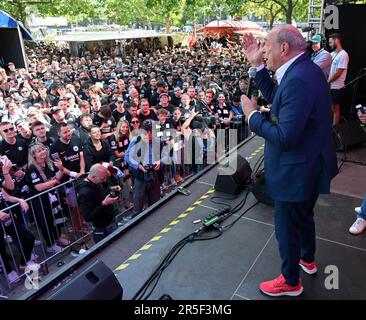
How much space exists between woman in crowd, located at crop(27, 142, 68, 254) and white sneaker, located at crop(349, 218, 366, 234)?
381cm

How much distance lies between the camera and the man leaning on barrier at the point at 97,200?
425 centimetres

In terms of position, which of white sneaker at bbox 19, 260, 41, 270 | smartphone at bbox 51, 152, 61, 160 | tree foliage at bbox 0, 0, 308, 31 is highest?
tree foliage at bbox 0, 0, 308, 31

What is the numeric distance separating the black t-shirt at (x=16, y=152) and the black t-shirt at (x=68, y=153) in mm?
639

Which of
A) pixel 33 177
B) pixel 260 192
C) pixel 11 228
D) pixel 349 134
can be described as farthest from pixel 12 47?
pixel 260 192

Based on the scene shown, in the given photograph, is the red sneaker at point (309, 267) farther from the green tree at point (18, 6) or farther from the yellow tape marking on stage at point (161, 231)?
the green tree at point (18, 6)

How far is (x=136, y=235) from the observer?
3975mm

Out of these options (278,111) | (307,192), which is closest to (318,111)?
(278,111)

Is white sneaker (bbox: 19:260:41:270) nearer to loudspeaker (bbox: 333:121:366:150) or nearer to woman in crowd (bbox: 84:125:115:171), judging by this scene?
woman in crowd (bbox: 84:125:115:171)

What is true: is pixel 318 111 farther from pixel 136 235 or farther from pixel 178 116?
pixel 178 116

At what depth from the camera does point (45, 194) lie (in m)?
4.74

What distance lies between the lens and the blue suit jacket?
2.25 m

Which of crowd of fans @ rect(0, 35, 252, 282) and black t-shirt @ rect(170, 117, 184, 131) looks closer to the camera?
crowd of fans @ rect(0, 35, 252, 282)

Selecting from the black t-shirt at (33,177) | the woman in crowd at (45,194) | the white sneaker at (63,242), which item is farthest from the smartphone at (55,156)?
the white sneaker at (63,242)

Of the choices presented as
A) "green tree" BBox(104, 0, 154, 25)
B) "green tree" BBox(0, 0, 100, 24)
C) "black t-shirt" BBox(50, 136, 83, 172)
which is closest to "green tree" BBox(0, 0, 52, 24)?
"green tree" BBox(0, 0, 100, 24)
